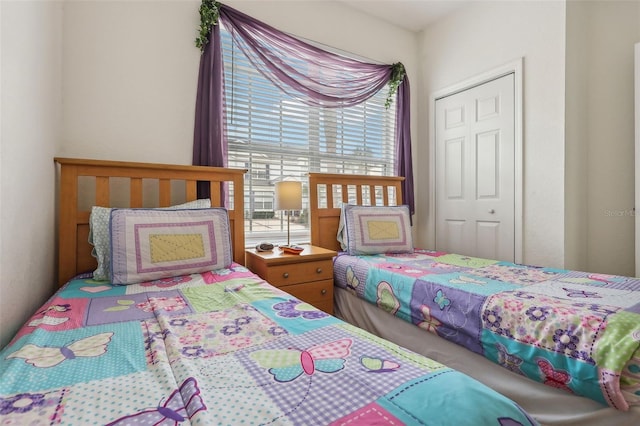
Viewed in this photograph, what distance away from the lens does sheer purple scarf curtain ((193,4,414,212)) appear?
2.20m

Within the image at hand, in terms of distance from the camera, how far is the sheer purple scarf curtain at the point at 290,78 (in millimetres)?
2199

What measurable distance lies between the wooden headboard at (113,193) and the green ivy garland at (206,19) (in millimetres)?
891

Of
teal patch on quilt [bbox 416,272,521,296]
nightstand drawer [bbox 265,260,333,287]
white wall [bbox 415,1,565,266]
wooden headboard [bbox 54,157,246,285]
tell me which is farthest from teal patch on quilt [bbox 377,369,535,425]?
white wall [bbox 415,1,565,266]

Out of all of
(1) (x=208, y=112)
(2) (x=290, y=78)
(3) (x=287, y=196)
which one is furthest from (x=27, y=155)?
(2) (x=290, y=78)

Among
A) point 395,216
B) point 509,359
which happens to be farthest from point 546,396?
point 395,216

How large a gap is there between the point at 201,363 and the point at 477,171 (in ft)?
9.15

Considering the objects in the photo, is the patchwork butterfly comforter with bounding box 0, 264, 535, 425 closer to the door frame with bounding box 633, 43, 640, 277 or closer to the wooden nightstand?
the wooden nightstand

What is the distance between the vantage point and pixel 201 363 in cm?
76

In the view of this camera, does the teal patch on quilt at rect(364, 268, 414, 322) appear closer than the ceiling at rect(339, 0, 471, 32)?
Yes

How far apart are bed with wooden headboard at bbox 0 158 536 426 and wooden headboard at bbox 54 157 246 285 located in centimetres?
34

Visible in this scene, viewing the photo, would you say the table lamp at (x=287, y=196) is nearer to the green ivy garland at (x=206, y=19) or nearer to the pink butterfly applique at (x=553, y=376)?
A: the green ivy garland at (x=206, y=19)

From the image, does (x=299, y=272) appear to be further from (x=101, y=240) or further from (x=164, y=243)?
(x=101, y=240)

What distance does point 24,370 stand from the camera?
71 cm

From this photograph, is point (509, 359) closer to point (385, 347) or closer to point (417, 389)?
point (385, 347)
